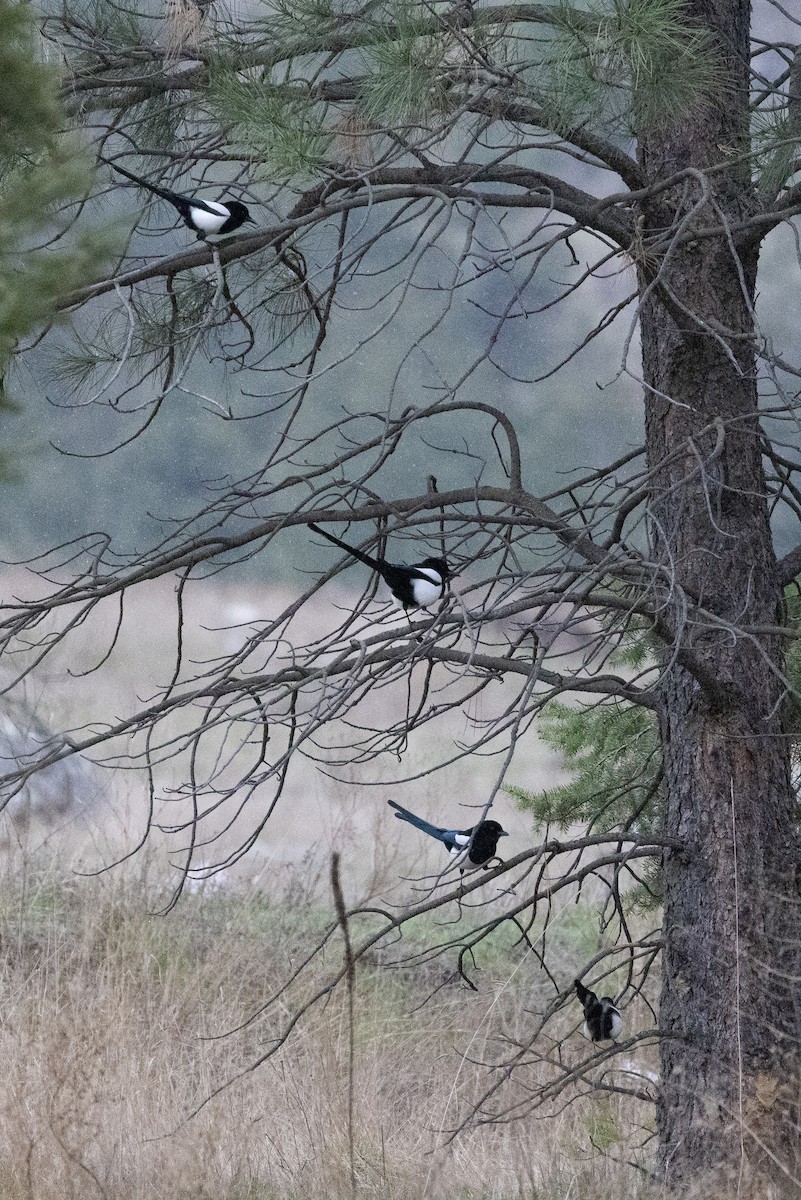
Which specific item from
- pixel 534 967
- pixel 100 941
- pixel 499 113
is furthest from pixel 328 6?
pixel 534 967

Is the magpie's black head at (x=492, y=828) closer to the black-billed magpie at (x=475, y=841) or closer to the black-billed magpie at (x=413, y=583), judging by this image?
the black-billed magpie at (x=475, y=841)

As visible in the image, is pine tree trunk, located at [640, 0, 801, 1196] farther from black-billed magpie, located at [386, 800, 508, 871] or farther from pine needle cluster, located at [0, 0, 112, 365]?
pine needle cluster, located at [0, 0, 112, 365]

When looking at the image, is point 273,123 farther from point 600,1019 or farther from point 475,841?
point 600,1019

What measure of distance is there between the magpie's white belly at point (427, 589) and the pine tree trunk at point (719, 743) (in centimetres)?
40

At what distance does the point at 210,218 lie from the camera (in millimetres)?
2012

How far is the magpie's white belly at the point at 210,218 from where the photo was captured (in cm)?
200

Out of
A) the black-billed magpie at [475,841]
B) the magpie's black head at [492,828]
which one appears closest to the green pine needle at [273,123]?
the black-billed magpie at [475,841]

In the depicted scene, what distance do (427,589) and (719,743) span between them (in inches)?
23.8

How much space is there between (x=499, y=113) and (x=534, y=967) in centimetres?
356

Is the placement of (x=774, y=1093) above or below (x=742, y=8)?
below

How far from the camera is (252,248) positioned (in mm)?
1912

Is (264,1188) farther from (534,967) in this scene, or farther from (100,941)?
(534,967)

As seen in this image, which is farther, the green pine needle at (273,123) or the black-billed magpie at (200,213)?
the black-billed magpie at (200,213)

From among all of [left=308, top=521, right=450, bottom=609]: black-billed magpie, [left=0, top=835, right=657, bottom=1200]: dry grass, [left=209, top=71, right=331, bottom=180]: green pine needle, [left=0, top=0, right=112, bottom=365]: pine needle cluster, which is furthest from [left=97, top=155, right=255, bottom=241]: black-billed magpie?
[left=0, top=835, right=657, bottom=1200]: dry grass
